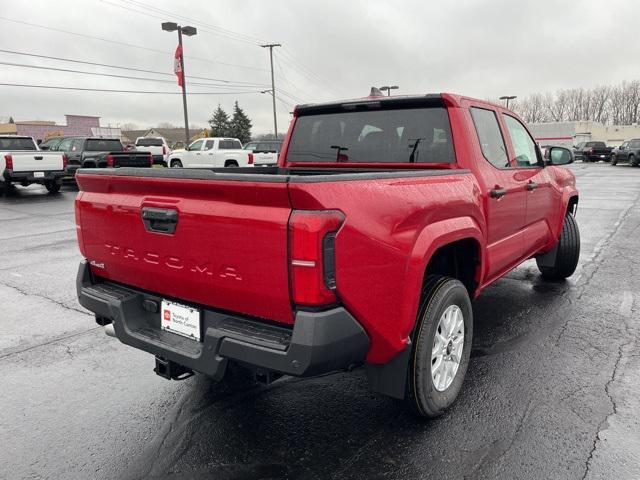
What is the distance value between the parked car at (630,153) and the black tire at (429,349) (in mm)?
33928

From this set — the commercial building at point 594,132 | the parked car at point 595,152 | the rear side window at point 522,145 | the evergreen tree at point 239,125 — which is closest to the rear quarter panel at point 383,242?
the rear side window at point 522,145

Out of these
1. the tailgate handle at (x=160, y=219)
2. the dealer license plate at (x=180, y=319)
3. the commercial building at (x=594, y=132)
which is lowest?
the dealer license plate at (x=180, y=319)

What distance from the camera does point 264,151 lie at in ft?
81.8

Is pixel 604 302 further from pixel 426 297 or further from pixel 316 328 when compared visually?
pixel 316 328

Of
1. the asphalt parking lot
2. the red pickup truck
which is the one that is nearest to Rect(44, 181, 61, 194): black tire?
the asphalt parking lot

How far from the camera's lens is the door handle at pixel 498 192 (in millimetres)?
3424

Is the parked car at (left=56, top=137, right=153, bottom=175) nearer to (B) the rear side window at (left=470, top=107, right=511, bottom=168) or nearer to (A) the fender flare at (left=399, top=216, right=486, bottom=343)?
(B) the rear side window at (left=470, top=107, right=511, bottom=168)

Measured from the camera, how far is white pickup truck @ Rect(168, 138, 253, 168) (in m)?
21.7

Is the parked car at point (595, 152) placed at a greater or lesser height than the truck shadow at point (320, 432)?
greater

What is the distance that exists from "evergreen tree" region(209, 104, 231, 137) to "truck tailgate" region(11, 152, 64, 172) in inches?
2019

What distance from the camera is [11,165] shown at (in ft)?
48.0

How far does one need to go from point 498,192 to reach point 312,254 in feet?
6.55

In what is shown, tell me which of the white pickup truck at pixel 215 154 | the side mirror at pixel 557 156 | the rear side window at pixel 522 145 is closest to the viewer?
the rear side window at pixel 522 145

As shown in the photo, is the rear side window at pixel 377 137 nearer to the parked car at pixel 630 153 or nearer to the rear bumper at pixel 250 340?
the rear bumper at pixel 250 340
